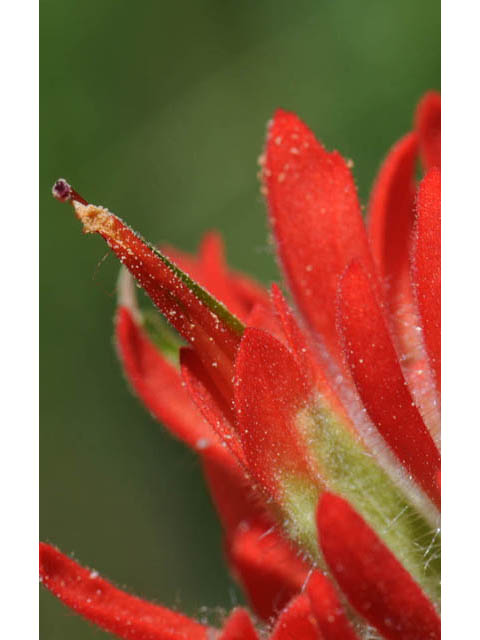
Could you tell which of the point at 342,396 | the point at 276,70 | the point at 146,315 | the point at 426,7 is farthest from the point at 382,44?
the point at 342,396

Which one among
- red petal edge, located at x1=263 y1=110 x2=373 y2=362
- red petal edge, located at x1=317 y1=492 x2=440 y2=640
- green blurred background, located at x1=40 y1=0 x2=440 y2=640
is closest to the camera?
red petal edge, located at x1=317 y1=492 x2=440 y2=640

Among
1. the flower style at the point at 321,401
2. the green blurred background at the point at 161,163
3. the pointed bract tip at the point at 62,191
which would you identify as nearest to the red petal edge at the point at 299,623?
the flower style at the point at 321,401

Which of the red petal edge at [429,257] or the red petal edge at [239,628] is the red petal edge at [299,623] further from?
the red petal edge at [429,257]

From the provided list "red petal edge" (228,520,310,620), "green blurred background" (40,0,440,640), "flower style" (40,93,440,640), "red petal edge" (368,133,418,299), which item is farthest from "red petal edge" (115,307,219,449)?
"green blurred background" (40,0,440,640)

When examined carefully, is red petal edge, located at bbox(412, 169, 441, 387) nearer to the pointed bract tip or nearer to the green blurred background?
the pointed bract tip

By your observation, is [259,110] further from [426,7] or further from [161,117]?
[426,7]

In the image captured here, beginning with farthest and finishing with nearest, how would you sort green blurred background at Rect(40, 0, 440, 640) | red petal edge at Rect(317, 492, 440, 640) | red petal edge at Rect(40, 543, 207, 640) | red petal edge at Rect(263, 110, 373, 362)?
green blurred background at Rect(40, 0, 440, 640) → red petal edge at Rect(263, 110, 373, 362) → red petal edge at Rect(40, 543, 207, 640) → red petal edge at Rect(317, 492, 440, 640)
